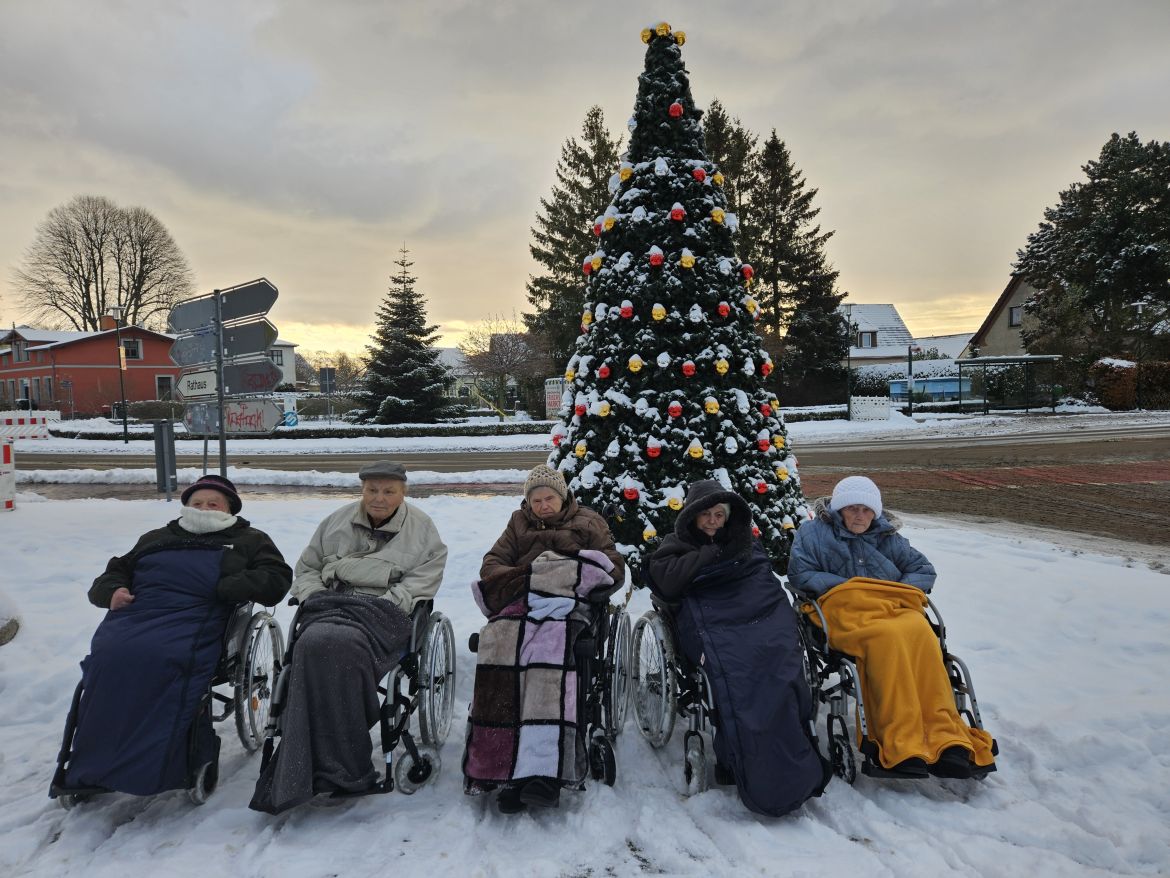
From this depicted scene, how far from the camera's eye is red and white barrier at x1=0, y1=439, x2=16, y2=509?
8234 millimetres

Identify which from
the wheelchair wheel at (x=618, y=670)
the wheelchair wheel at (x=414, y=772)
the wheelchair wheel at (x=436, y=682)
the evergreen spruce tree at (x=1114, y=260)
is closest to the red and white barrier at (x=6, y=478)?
the wheelchair wheel at (x=436, y=682)

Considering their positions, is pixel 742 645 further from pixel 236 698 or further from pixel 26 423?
pixel 26 423

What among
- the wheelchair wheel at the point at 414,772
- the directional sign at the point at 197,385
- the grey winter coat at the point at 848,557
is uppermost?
the directional sign at the point at 197,385

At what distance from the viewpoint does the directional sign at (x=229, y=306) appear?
6.25 metres

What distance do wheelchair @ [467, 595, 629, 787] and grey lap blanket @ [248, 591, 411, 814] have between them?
53 cm

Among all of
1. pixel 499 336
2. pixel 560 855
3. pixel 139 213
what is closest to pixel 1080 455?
pixel 560 855

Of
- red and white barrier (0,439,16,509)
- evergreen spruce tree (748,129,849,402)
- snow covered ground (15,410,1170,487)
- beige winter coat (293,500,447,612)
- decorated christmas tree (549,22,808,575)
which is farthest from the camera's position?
evergreen spruce tree (748,129,849,402)

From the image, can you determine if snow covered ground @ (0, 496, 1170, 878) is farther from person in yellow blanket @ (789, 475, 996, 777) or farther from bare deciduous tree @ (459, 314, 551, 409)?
bare deciduous tree @ (459, 314, 551, 409)

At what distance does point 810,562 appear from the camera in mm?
3693

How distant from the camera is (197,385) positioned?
6664mm

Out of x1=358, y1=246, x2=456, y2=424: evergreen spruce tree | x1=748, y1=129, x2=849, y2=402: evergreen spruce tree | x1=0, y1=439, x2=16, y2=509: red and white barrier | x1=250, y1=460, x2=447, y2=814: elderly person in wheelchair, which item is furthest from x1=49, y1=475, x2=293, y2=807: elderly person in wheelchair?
x1=748, y1=129, x2=849, y2=402: evergreen spruce tree

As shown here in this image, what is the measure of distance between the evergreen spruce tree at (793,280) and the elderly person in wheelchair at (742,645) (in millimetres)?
32799

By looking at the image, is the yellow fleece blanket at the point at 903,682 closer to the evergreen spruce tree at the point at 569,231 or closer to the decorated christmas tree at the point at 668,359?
the decorated christmas tree at the point at 668,359

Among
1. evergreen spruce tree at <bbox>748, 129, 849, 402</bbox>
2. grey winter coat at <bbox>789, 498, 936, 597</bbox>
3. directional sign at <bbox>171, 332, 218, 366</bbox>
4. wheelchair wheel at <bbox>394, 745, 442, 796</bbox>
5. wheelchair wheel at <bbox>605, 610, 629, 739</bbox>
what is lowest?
wheelchair wheel at <bbox>394, 745, 442, 796</bbox>
